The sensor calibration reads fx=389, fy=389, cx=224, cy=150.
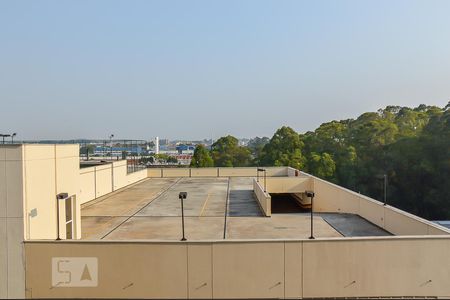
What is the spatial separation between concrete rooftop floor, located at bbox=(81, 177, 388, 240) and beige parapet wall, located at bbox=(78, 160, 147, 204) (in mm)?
851

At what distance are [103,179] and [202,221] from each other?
46.1ft

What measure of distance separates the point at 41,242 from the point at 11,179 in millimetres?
2234

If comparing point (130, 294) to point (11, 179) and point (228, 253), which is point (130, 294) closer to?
point (228, 253)

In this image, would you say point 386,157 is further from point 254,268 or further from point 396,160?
point 254,268

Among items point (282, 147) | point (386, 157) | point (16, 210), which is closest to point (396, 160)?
point (386, 157)

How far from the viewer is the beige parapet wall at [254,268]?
486 inches

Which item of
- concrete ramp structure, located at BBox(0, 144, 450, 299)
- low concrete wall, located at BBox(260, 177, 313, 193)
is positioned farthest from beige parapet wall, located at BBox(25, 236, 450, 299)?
low concrete wall, located at BBox(260, 177, 313, 193)

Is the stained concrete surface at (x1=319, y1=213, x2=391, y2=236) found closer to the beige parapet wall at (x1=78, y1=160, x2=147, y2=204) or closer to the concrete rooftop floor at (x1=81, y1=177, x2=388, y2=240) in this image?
the concrete rooftop floor at (x1=81, y1=177, x2=388, y2=240)

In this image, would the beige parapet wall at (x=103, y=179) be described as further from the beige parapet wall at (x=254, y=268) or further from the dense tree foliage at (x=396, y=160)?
the dense tree foliage at (x=396, y=160)

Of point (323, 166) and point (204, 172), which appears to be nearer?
point (204, 172)

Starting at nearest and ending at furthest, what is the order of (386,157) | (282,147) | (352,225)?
(352,225)
(386,157)
(282,147)

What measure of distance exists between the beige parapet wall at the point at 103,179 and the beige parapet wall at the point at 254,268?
517 inches

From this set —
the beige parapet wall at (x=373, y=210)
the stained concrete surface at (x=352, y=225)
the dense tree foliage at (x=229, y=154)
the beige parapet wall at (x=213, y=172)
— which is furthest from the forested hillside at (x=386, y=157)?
the stained concrete surface at (x=352, y=225)

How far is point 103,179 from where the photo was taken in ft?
103
